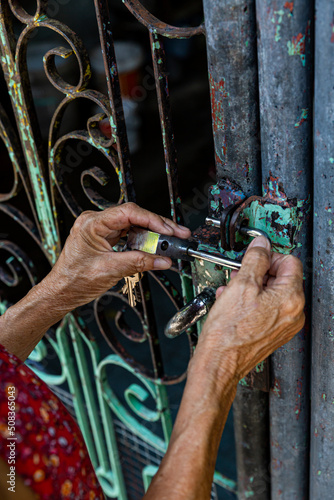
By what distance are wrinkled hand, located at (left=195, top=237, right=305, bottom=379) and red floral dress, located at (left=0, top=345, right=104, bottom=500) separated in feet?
0.79

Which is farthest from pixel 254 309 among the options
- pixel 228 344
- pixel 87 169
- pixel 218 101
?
pixel 87 169

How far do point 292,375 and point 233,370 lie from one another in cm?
24

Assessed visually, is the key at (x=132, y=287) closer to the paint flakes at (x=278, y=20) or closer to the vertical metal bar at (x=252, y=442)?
the vertical metal bar at (x=252, y=442)

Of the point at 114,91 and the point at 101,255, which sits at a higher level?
the point at 114,91

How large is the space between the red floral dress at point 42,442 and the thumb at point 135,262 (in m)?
0.26

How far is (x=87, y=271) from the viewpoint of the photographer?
3.21 ft

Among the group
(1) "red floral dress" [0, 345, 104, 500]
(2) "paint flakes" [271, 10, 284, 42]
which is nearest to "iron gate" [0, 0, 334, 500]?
(2) "paint flakes" [271, 10, 284, 42]

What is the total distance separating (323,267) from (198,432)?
318 mm

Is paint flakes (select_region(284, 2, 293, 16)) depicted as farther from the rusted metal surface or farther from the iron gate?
the rusted metal surface

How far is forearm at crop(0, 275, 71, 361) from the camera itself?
1.03m

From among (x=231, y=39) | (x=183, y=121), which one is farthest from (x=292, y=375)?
(x=183, y=121)

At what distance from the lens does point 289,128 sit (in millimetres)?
689

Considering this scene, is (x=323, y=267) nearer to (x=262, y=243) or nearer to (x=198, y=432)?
(x=262, y=243)

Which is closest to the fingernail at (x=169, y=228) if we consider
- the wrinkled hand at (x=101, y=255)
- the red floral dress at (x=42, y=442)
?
the wrinkled hand at (x=101, y=255)
